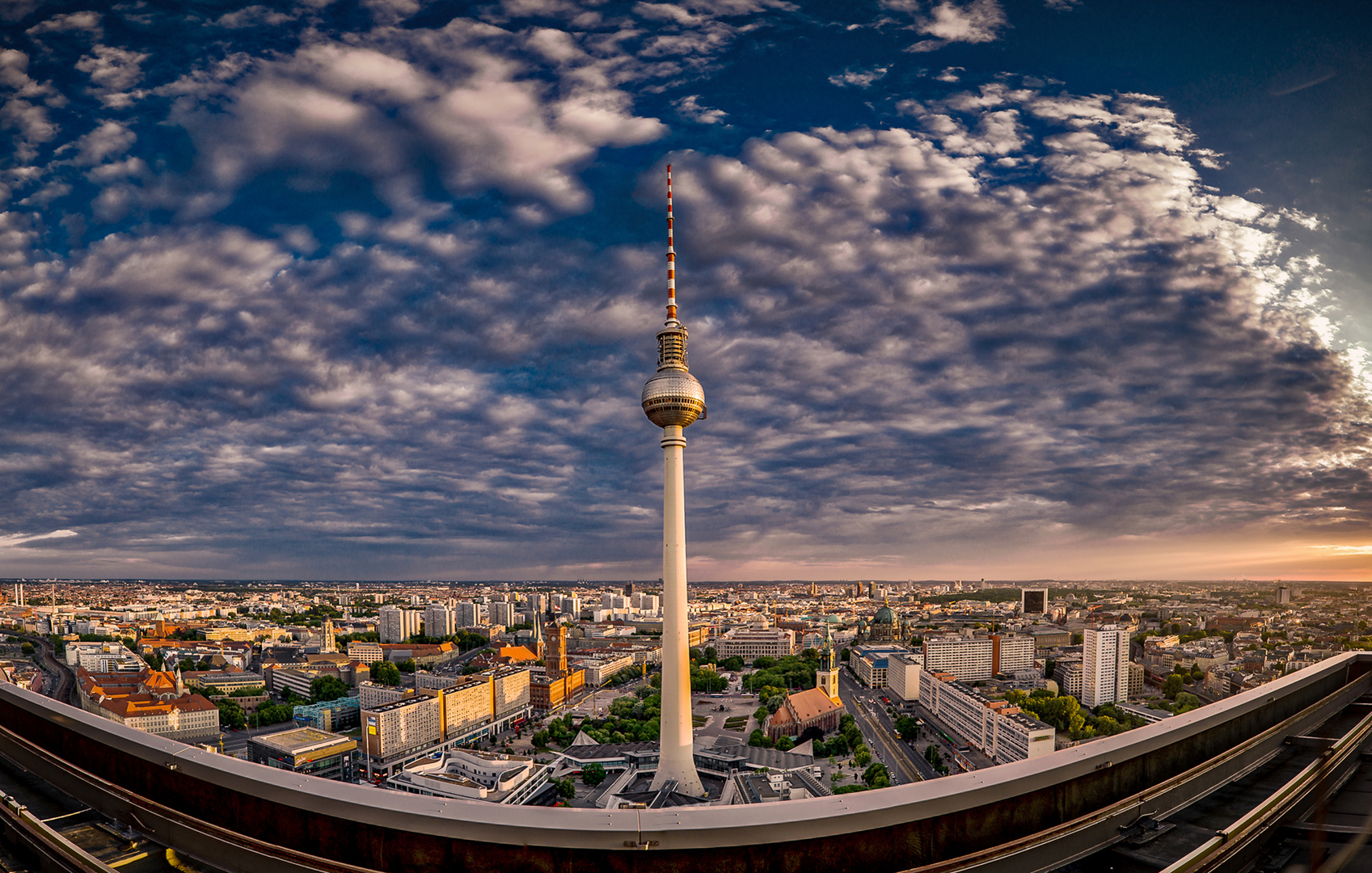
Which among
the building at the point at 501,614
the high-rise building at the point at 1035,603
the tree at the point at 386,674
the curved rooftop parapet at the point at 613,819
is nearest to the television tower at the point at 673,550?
the curved rooftop parapet at the point at 613,819

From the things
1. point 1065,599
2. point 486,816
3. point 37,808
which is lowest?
Answer: point 1065,599

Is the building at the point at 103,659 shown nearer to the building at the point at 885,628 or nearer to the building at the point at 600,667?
the building at the point at 600,667

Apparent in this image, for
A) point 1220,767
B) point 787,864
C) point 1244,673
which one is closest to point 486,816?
point 787,864

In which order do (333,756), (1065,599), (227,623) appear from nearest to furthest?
(333,756), (227,623), (1065,599)

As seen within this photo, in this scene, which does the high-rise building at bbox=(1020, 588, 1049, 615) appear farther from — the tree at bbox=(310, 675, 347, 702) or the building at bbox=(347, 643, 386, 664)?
the tree at bbox=(310, 675, 347, 702)

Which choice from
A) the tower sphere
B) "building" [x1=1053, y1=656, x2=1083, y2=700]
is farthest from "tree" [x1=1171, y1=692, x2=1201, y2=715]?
the tower sphere

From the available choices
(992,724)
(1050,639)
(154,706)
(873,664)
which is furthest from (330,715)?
(1050,639)

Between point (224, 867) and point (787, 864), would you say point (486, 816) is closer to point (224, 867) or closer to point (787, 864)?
point (787, 864)
